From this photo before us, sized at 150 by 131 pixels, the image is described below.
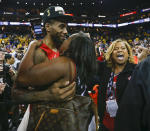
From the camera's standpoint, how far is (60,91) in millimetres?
1457

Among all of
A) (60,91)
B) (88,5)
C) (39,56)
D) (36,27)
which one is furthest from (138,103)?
(88,5)

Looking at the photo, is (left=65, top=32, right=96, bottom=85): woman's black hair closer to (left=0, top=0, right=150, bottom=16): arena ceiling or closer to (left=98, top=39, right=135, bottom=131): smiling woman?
(left=98, top=39, right=135, bottom=131): smiling woman

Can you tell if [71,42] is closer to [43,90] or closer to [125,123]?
[43,90]

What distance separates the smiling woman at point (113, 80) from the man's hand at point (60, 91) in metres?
0.85

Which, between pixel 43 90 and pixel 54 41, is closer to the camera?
pixel 43 90

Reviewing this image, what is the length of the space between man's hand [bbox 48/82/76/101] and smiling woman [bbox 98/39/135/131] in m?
0.85

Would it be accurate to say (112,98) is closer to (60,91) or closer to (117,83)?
(117,83)

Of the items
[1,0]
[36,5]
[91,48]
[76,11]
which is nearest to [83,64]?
[91,48]

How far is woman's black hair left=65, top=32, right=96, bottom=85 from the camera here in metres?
1.53

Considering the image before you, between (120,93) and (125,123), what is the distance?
1.40 m

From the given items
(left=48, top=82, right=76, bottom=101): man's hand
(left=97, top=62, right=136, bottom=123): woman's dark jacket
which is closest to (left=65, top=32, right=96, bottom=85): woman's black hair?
(left=48, top=82, right=76, bottom=101): man's hand

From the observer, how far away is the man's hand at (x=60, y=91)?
56.7 inches

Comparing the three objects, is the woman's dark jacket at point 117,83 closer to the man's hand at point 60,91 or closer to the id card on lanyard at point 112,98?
the id card on lanyard at point 112,98

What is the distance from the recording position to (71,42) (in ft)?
5.15
